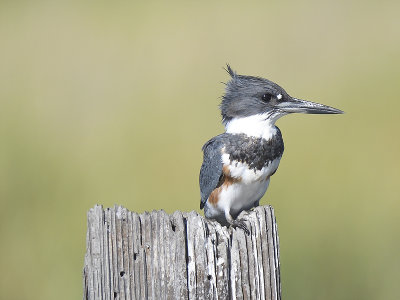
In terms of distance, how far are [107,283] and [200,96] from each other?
172 inches

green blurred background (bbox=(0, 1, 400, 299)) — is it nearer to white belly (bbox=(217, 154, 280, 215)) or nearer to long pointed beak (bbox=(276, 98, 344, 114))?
white belly (bbox=(217, 154, 280, 215))

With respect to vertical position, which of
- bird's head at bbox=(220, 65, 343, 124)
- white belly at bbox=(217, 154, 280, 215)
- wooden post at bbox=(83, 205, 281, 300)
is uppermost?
bird's head at bbox=(220, 65, 343, 124)

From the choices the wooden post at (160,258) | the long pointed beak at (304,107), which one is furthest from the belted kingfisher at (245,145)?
the wooden post at (160,258)

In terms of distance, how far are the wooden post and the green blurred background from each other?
254 centimetres

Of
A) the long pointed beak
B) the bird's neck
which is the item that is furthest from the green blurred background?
the long pointed beak

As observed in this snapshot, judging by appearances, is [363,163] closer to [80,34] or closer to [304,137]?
[304,137]

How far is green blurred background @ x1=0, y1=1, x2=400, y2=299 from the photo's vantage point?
5.19 m

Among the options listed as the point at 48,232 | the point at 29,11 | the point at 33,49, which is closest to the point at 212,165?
the point at 48,232

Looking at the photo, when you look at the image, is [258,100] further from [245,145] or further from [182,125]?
[182,125]

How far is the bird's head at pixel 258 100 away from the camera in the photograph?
3.79 metres

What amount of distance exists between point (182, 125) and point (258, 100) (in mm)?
2521

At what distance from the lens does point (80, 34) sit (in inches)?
306

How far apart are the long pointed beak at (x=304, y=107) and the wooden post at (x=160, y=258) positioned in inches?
56.4

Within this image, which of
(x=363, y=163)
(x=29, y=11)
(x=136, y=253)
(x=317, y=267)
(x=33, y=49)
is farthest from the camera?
(x=29, y=11)
